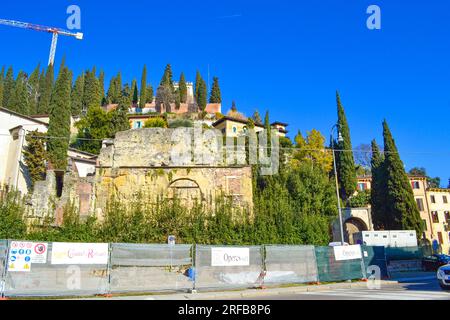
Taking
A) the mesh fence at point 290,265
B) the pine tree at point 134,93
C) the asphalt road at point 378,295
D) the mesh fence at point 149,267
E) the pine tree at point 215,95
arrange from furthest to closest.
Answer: the pine tree at point 134,93 → the pine tree at point 215,95 → the mesh fence at point 290,265 → the mesh fence at point 149,267 → the asphalt road at point 378,295

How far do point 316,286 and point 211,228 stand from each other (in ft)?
30.6

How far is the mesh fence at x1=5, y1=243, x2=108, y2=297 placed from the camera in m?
11.1

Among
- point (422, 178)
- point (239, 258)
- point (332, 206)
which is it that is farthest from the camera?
point (422, 178)

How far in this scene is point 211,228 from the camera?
23.1 metres

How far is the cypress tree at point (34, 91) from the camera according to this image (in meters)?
68.7

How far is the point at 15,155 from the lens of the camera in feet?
109

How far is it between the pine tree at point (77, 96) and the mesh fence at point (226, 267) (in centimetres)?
6550

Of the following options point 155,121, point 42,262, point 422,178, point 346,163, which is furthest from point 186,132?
point 422,178

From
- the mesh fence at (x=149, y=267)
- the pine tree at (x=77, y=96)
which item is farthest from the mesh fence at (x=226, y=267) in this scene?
the pine tree at (x=77, y=96)

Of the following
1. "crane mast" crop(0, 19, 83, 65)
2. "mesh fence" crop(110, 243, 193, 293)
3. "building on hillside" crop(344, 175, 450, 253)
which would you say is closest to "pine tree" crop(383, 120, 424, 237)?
"building on hillside" crop(344, 175, 450, 253)

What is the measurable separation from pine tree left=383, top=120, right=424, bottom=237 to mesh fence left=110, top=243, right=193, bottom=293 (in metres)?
29.2

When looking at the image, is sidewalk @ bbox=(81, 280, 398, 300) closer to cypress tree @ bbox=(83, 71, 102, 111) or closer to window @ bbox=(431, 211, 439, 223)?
window @ bbox=(431, 211, 439, 223)

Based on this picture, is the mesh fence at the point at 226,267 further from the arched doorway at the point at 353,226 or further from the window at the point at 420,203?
the window at the point at 420,203

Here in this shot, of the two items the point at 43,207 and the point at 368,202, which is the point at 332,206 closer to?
the point at 368,202
